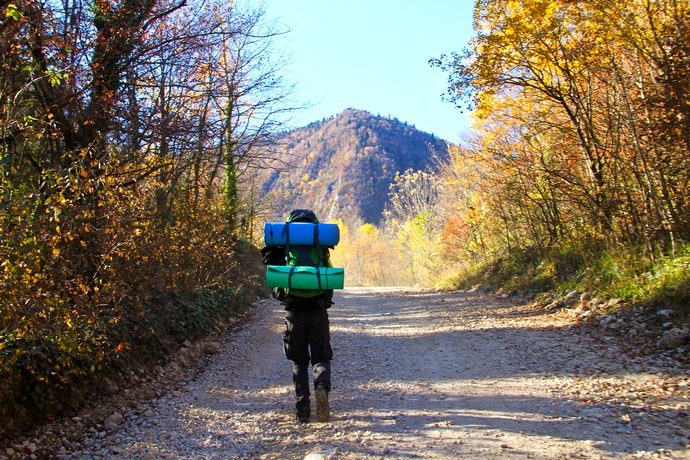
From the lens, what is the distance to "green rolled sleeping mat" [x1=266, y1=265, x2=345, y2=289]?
4.53m

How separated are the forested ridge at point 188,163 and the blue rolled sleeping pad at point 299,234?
5.58 feet

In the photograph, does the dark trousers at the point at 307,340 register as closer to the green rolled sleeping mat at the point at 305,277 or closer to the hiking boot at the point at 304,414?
the hiking boot at the point at 304,414

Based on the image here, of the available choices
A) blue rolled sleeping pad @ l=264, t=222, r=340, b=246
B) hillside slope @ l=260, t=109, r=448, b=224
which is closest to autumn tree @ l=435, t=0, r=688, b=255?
blue rolled sleeping pad @ l=264, t=222, r=340, b=246

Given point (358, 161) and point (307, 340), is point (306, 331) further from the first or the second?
point (358, 161)

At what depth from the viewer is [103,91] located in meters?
7.09

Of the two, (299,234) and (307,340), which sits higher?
(299,234)

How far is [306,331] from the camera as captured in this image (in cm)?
486

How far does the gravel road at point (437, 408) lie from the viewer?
376cm

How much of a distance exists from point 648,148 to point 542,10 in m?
3.92

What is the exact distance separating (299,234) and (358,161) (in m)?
122

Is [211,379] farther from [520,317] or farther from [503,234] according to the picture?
[503,234]

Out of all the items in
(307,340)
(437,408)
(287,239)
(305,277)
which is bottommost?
(437,408)

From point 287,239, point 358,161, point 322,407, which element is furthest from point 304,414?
point 358,161

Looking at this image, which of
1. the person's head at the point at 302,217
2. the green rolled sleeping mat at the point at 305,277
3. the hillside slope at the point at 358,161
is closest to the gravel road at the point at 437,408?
the green rolled sleeping mat at the point at 305,277
